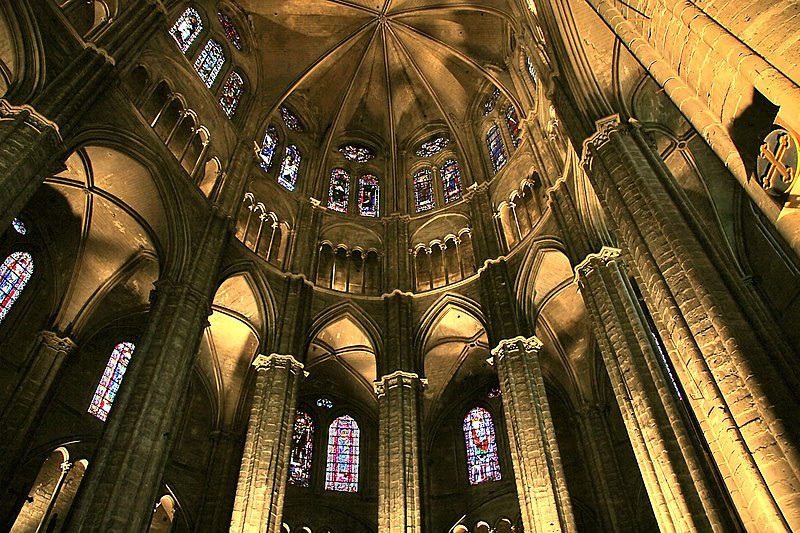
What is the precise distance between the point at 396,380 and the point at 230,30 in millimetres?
14040

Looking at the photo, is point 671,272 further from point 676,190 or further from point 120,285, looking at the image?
point 120,285

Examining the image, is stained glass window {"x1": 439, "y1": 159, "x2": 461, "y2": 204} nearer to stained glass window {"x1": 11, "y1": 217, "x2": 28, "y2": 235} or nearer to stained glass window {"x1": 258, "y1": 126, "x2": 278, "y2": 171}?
stained glass window {"x1": 258, "y1": 126, "x2": 278, "y2": 171}

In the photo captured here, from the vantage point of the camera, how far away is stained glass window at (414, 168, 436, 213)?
22375 millimetres

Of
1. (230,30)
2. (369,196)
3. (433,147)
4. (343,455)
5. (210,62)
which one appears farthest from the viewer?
(433,147)

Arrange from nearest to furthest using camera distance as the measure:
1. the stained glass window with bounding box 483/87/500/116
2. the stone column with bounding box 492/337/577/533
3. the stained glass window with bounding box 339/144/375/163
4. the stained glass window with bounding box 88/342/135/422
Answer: the stone column with bounding box 492/337/577/533 < the stained glass window with bounding box 88/342/135/422 < the stained glass window with bounding box 483/87/500/116 < the stained glass window with bounding box 339/144/375/163

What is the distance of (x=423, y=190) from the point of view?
75.8ft

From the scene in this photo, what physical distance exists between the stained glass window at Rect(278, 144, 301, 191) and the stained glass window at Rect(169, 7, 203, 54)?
5256 mm

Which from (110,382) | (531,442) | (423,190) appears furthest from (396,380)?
(423,190)

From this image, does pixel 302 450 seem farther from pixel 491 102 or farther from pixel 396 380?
pixel 491 102

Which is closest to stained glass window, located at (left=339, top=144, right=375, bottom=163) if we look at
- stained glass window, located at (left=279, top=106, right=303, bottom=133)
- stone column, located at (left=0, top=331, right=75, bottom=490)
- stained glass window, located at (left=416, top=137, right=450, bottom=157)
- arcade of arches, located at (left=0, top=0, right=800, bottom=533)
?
arcade of arches, located at (left=0, top=0, right=800, bottom=533)

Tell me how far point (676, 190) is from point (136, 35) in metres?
12.8

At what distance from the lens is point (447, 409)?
21312mm

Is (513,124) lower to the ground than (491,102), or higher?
lower

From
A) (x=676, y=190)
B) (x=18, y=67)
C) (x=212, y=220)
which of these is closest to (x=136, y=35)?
(x=18, y=67)
